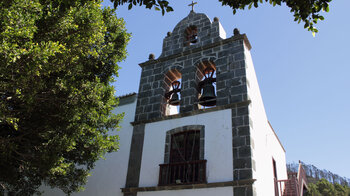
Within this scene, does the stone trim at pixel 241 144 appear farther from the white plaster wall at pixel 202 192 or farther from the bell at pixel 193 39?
the bell at pixel 193 39

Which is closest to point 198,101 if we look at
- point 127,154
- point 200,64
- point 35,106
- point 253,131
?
point 200,64

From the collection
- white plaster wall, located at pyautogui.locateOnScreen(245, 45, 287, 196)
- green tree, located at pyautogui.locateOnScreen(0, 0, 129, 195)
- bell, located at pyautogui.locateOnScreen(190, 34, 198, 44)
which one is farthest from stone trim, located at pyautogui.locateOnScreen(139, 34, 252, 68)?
green tree, located at pyautogui.locateOnScreen(0, 0, 129, 195)

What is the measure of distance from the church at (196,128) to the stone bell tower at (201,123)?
0.08 feet

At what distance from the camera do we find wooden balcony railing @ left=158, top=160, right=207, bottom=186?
27.5 ft

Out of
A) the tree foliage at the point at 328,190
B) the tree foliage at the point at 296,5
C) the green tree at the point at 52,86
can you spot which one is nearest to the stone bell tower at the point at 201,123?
the green tree at the point at 52,86

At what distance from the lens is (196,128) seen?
9.20 meters

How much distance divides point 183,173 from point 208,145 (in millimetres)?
1039

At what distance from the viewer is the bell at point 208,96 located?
9.82 metres

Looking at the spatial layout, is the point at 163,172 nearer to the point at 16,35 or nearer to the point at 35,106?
the point at 35,106

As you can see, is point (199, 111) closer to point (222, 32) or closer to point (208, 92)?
point (208, 92)

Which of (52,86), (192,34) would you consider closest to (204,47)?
(192,34)

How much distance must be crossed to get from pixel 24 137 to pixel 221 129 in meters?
5.02

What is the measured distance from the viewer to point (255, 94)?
396 inches

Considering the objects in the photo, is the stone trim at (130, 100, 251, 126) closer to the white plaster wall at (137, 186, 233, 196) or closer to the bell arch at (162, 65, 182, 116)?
the bell arch at (162, 65, 182, 116)
